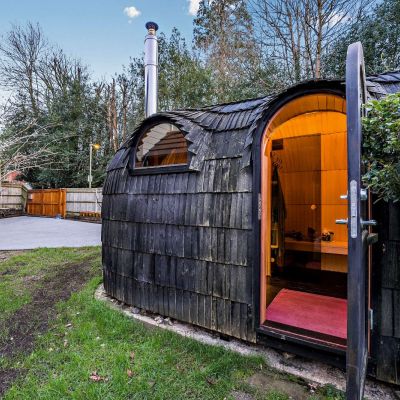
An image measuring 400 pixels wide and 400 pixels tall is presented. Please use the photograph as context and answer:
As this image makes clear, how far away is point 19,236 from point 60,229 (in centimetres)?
163

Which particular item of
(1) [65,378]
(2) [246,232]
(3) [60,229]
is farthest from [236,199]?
(3) [60,229]

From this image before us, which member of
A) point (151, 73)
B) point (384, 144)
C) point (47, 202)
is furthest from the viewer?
point (47, 202)

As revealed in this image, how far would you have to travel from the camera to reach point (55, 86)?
15953mm

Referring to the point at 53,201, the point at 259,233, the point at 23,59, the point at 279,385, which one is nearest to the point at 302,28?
the point at 259,233

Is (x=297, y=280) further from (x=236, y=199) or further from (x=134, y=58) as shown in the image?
(x=134, y=58)

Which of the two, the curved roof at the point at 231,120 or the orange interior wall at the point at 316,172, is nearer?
the curved roof at the point at 231,120

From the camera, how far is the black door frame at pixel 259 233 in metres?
2.09

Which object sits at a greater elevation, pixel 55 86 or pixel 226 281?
pixel 55 86

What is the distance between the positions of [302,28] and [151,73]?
22.9 ft

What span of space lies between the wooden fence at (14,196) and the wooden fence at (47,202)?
357 mm

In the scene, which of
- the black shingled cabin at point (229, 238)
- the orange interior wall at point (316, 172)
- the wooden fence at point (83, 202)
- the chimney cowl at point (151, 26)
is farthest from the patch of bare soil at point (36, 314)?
the wooden fence at point (83, 202)

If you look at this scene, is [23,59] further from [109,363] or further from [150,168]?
[109,363]

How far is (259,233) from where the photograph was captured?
2414 mm

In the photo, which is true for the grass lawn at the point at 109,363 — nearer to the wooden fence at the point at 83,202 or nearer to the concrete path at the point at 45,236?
the concrete path at the point at 45,236
